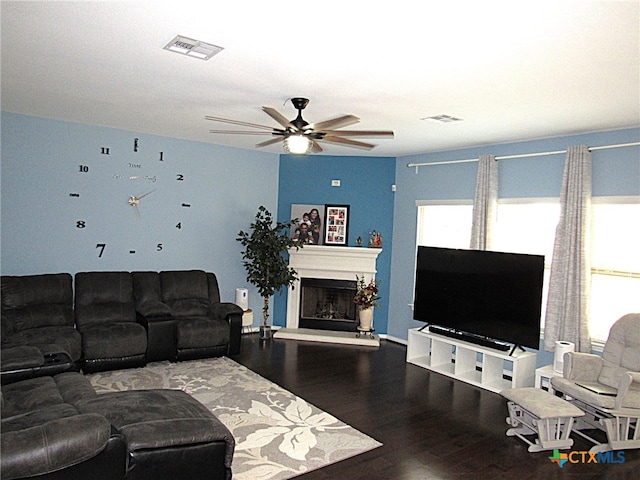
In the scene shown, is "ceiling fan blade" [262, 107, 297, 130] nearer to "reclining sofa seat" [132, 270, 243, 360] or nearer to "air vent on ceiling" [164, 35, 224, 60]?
"air vent on ceiling" [164, 35, 224, 60]

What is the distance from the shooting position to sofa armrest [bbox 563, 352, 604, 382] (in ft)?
14.4

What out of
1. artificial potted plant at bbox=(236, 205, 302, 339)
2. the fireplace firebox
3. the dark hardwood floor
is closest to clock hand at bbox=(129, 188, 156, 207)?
artificial potted plant at bbox=(236, 205, 302, 339)

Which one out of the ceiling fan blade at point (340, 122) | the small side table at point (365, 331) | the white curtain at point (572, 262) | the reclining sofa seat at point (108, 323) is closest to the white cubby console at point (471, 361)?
the white curtain at point (572, 262)

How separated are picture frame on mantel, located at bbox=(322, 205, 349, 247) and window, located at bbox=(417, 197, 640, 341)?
2303mm

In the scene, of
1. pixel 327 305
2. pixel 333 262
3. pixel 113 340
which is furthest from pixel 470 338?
pixel 113 340

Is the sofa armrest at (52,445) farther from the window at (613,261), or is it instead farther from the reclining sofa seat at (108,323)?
the window at (613,261)

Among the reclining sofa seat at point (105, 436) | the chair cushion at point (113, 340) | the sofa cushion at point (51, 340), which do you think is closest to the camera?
the reclining sofa seat at point (105, 436)

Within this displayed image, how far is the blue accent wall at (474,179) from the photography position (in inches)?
190

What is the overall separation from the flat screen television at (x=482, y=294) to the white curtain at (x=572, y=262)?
0.80 ft

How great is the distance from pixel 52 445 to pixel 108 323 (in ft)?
10.8

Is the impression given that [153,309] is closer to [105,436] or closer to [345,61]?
[105,436]

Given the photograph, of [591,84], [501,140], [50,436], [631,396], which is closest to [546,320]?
[631,396]

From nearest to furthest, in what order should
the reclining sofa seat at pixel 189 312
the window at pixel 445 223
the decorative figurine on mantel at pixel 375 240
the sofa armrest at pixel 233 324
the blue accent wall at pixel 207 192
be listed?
the blue accent wall at pixel 207 192 → the reclining sofa seat at pixel 189 312 → the sofa armrest at pixel 233 324 → the window at pixel 445 223 → the decorative figurine on mantel at pixel 375 240

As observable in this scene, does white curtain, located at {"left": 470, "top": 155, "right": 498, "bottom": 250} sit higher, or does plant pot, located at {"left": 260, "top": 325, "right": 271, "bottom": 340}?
white curtain, located at {"left": 470, "top": 155, "right": 498, "bottom": 250}
